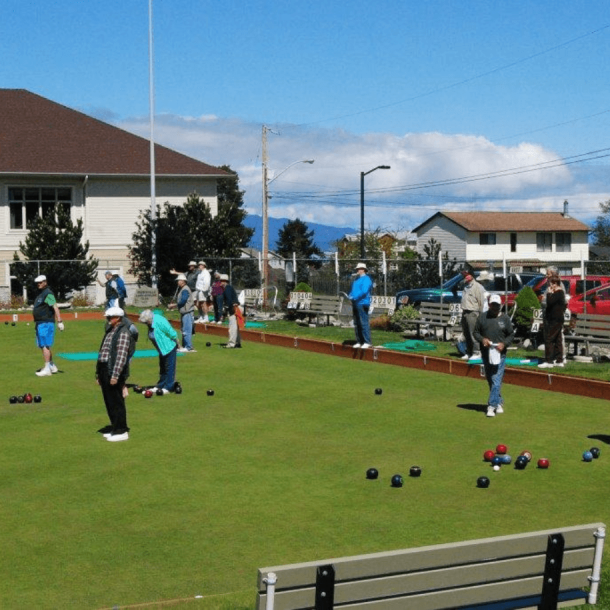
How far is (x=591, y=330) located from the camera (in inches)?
802

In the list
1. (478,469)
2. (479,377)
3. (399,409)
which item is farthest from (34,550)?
(479,377)

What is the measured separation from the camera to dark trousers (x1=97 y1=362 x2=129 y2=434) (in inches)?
509

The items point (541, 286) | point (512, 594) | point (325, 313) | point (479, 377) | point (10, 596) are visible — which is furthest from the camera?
point (325, 313)

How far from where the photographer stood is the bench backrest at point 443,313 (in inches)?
976

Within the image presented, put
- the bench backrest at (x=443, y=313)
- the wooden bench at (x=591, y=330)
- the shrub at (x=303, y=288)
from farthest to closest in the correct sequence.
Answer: the shrub at (x=303, y=288) < the bench backrest at (x=443, y=313) < the wooden bench at (x=591, y=330)

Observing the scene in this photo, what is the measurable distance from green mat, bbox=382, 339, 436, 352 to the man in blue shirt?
729 millimetres

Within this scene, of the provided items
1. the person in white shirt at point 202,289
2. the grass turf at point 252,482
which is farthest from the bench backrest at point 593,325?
the person in white shirt at point 202,289

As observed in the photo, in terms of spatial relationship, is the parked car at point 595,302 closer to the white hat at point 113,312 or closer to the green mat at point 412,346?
the green mat at point 412,346

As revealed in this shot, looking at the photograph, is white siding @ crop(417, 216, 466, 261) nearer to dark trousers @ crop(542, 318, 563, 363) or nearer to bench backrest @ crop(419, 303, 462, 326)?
bench backrest @ crop(419, 303, 462, 326)

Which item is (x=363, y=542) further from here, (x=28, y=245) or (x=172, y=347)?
(x=28, y=245)

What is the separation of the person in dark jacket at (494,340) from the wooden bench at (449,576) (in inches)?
340

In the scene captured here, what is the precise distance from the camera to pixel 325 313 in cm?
3036

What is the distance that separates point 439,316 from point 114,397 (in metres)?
13.4

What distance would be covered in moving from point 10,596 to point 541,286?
2273 centimetres
